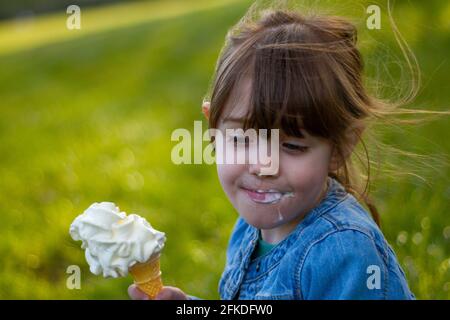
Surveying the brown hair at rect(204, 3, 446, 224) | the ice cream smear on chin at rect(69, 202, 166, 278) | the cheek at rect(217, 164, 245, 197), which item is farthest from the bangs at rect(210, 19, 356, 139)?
the ice cream smear on chin at rect(69, 202, 166, 278)

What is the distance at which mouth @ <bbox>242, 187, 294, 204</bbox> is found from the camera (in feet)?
5.77

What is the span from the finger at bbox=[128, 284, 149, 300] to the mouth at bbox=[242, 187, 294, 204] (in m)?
0.47

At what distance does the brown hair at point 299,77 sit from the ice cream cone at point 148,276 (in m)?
0.43

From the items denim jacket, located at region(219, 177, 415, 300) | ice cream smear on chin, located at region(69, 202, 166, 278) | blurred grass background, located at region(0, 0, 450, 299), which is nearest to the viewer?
denim jacket, located at region(219, 177, 415, 300)

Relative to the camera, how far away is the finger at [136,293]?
1969 mm

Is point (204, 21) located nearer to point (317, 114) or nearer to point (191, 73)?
point (191, 73)

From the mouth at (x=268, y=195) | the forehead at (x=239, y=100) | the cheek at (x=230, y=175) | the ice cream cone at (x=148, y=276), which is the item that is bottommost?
the ice cream cone at (x=148, y=276)

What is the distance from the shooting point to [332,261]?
1713mm

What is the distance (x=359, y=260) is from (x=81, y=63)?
8.13m

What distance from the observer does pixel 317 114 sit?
1736 millimetres

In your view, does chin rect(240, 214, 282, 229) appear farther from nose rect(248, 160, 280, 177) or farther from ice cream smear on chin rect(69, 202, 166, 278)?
ice cream smear on chin rect(69, 202, 166, 278)

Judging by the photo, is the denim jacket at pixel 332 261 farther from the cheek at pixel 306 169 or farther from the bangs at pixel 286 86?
the bangs at pixel 286 86

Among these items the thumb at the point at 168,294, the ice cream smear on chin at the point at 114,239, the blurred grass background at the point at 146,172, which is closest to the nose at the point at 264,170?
the ice cream smear on chin at the point at 114,239
